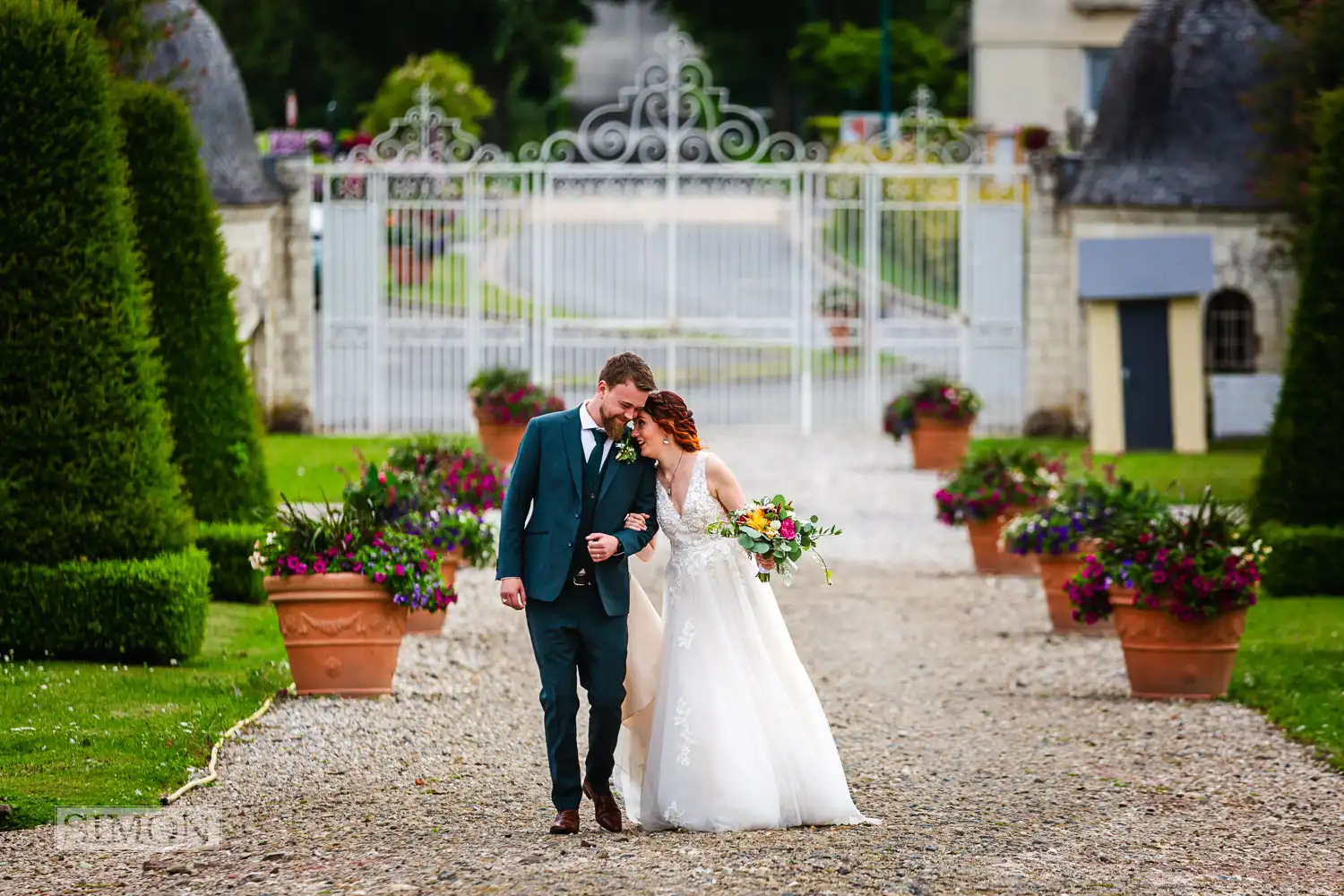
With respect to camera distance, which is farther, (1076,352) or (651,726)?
(1076,352)

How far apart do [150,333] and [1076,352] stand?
40.0ft

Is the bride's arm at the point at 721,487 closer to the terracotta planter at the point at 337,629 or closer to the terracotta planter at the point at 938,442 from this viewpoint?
the terracotta planter at the point at 337,629

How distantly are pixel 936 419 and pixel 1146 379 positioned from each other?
2432 mm

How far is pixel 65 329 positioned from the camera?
9734mm

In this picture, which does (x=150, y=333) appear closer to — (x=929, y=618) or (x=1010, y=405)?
(x=929, y=618)

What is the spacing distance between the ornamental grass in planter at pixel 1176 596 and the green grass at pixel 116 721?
374cm

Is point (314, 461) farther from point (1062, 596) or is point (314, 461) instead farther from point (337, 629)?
point (337, 629)

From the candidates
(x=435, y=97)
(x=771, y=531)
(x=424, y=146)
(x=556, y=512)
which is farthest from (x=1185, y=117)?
(x=556, y=512)

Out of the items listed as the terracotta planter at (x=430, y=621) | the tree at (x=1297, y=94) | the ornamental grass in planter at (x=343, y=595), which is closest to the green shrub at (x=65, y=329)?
the ornamental grass in planter at (x=343, y=595)

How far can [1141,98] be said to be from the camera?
22031mm

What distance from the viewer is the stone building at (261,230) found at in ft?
69.8

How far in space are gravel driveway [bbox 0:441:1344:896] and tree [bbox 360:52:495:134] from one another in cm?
2481

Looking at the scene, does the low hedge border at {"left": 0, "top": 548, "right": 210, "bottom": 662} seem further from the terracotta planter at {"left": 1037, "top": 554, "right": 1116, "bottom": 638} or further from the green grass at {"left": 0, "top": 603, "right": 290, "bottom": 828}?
the terracotta planter at {"left": 1037, "top": 554, "right": 1116, "bottom": 638}

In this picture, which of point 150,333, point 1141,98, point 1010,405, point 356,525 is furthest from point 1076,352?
point 356,525
